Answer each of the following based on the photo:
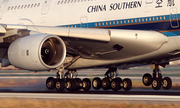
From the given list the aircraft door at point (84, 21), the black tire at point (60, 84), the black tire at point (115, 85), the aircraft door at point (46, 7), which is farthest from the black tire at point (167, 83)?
the aircraft door at point (46, 7)

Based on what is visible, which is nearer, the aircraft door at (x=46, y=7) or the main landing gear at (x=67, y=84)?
the main landing gear at (x=67, y=84)

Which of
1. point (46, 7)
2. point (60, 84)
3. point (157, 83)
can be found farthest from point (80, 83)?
point (46, 7)

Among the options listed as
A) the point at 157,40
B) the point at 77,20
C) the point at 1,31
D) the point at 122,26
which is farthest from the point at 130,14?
the point at 1,31

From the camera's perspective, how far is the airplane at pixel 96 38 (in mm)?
14859

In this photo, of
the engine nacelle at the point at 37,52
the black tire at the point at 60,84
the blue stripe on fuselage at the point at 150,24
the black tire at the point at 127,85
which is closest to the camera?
the engine nacelle at the point at 37,52

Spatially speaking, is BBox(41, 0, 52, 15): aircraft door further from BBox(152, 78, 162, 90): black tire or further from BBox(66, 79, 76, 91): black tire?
BBox(152, 78, 162, 90): black tire

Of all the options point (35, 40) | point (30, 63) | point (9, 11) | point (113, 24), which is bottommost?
point (30, 63)

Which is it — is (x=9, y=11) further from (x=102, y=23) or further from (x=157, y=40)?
(x=157, y=40)

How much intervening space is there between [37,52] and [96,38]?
2.77 metres

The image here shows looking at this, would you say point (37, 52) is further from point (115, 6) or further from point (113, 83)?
point (113, 83)

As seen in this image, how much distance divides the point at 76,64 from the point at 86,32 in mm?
3612

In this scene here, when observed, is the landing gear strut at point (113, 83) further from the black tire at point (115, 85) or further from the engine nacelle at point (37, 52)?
the engine nacelle at point (37, 52)

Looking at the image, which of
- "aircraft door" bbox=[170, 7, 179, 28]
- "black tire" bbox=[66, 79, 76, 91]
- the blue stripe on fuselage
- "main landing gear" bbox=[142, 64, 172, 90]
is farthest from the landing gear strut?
"aircraft door" bbox=[170, 7, 179, 28]

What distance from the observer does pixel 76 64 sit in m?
18.8
